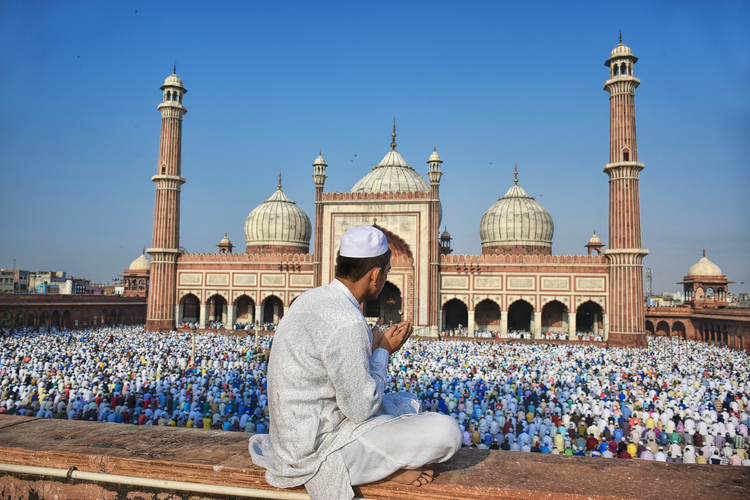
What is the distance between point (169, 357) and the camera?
53.0ft

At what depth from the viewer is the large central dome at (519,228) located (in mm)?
30938

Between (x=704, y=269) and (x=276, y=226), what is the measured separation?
28.2 meters

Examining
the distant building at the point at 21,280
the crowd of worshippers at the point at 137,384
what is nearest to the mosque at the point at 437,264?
the crowd of worshippers at the point at 137,384

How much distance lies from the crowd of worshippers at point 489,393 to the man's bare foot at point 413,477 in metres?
5.24

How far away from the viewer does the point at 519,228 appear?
31.0 m

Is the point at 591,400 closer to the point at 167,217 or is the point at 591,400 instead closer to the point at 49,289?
the point at 167,217

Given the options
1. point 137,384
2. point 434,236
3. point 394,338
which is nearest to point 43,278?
point 434,236

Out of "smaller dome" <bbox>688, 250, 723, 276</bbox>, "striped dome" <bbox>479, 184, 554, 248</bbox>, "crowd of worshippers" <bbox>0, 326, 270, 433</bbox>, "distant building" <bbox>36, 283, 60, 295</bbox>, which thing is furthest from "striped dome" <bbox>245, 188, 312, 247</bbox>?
"distant building" <bbox>36, 283, 60, 295</bbox>

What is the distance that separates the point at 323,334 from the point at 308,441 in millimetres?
429

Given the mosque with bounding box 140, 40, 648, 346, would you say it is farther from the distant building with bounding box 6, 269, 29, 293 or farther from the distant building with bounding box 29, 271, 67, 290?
the distant building with bounding box 29, 271, 67, 290

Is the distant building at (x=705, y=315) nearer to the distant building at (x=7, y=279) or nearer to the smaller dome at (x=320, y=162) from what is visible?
the smaller dome at (x=320, y=162)

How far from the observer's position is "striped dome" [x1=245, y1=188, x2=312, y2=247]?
34.2m

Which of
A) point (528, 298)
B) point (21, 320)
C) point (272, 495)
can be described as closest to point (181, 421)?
point (272, 495)

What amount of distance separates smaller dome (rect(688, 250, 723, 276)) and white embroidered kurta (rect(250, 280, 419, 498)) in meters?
37.5
